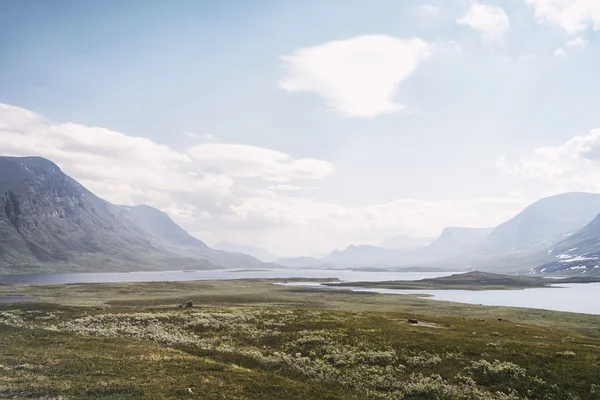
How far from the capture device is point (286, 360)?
39.0m

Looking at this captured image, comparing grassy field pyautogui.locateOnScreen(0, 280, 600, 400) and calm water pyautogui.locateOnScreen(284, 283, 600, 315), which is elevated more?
grassy field pyautogui.locateOnScreen(0, 280, 600, 400)

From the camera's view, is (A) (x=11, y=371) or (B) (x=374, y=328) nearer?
(A) (x=11, y=371)

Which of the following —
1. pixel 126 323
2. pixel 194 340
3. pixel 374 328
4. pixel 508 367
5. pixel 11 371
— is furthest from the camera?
pixel 126 323

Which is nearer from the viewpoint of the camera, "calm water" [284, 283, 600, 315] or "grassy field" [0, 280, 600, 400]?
"grassy field" [0, 280, 600, 400]

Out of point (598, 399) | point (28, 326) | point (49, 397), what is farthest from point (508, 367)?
point (28, 326)

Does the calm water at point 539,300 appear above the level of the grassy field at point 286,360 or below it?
below

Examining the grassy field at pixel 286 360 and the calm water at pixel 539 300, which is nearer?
the grassy field at pixel 286 360

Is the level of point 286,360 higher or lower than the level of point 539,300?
higher

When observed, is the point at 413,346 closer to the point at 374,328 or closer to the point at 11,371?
the point at 374,328

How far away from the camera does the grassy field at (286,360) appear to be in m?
30.0

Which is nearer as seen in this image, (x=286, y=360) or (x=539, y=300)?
(x=286, y=360)

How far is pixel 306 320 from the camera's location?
191ft

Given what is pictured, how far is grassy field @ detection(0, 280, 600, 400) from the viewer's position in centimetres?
3002

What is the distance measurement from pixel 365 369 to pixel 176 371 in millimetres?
17172
